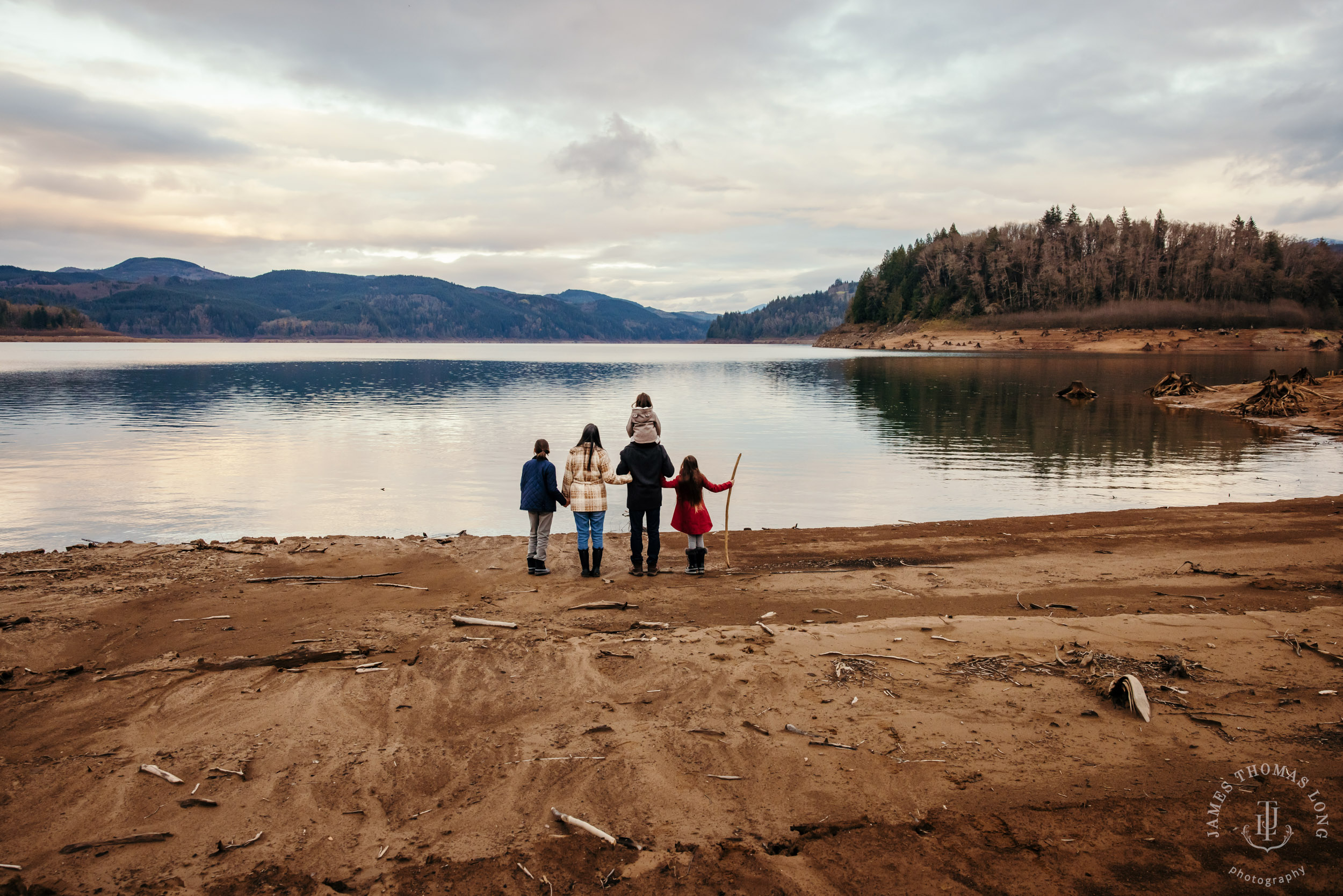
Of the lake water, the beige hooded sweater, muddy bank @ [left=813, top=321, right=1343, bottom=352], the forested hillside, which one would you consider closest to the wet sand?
the beige hooded sweater

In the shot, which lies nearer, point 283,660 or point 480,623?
point 283,660

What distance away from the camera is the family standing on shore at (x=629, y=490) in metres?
9.98

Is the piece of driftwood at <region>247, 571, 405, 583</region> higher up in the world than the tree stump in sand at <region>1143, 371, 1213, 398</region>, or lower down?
lower down

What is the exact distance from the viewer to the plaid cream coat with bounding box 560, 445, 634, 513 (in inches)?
392

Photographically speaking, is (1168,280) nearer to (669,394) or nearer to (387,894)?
(669,394)

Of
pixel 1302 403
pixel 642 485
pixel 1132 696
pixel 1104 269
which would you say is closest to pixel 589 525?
pixel 642 485

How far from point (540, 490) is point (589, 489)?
26.8 inches

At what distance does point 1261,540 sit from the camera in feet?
37.3

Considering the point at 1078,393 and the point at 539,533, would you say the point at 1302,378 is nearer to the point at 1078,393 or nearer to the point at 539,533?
the point at 1078,393

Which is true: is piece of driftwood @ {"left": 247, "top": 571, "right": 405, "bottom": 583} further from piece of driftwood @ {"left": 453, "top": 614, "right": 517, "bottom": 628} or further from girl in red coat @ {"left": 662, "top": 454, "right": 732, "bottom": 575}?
girl in red coat @ {"left": 662, "top": 454, "right": 732, "bottom": 575}

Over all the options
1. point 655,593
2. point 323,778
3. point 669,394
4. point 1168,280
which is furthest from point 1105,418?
point 1168,280

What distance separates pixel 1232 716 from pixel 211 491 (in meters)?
20.1

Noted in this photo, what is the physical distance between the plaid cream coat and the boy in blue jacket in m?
0.18

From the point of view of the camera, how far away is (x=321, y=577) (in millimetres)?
9516
